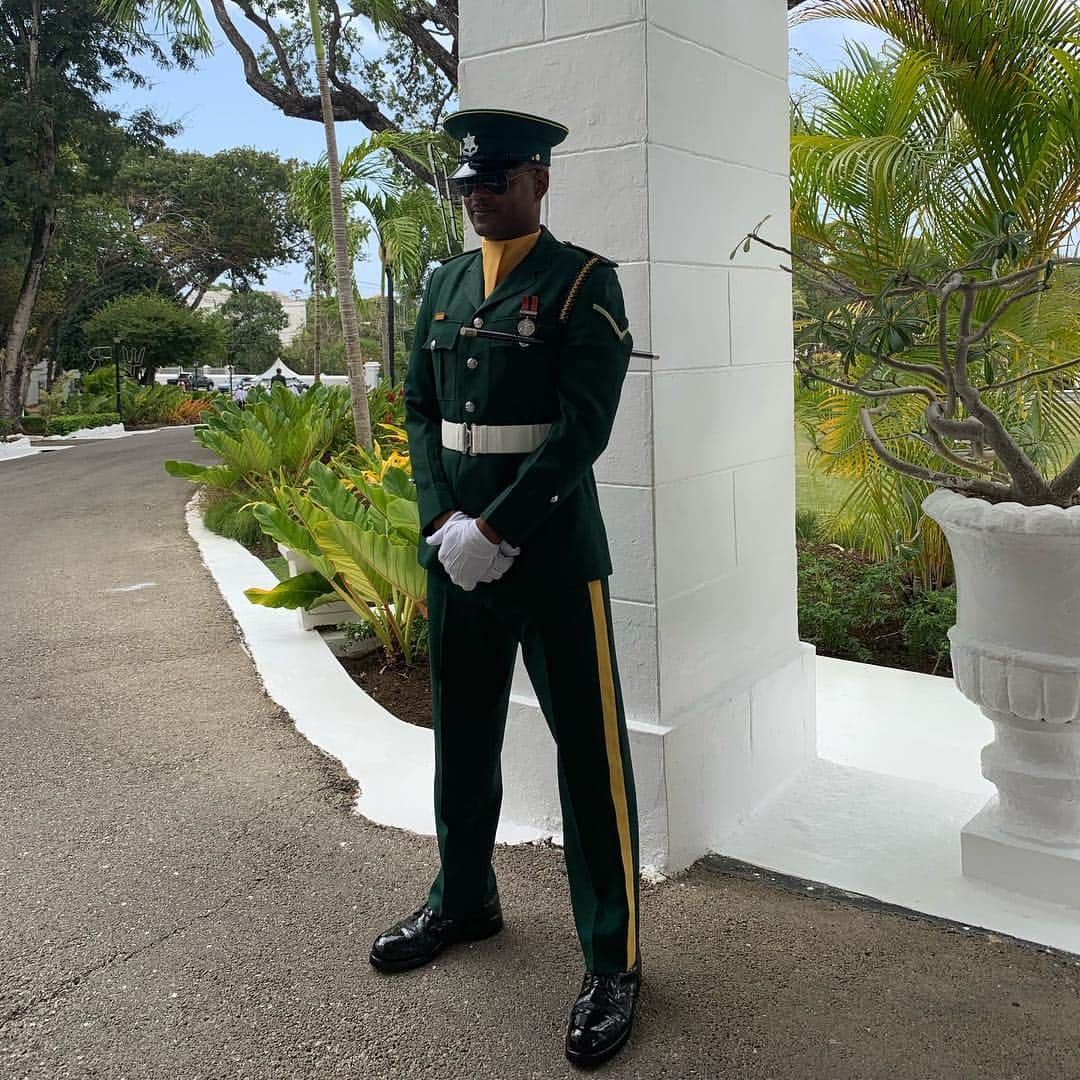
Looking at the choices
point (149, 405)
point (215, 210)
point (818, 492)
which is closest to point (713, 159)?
point (818, 492)

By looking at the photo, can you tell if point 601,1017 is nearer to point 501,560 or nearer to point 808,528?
point 501,560

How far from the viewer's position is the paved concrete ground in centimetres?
235

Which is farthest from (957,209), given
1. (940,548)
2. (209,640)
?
(209,640)

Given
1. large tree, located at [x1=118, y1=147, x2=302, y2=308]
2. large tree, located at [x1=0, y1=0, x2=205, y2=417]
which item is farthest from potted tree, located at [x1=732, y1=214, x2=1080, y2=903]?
large tree, located at [x1=118, y1=147, x2=302, y2=308]

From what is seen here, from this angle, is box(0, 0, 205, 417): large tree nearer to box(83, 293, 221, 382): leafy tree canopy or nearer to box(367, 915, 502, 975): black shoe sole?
box(83, 293, 221, 382): leafy tree canopy

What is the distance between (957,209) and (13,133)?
24.9 m

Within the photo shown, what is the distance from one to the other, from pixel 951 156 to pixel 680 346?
2591 millimetres

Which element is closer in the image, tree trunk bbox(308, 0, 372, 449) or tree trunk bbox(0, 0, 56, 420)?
tree trunk bbox(308, 0, 372, 449)

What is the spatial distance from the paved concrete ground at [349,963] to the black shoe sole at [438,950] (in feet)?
0.08

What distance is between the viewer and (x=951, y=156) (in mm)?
4973

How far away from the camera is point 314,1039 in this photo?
2422 mm

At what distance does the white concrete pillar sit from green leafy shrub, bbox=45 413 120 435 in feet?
81.4

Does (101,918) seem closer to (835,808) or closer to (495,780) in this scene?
(495,780)

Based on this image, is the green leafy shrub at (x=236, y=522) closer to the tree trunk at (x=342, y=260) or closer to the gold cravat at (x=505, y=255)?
the tree trunk at (x=342, y=260)
